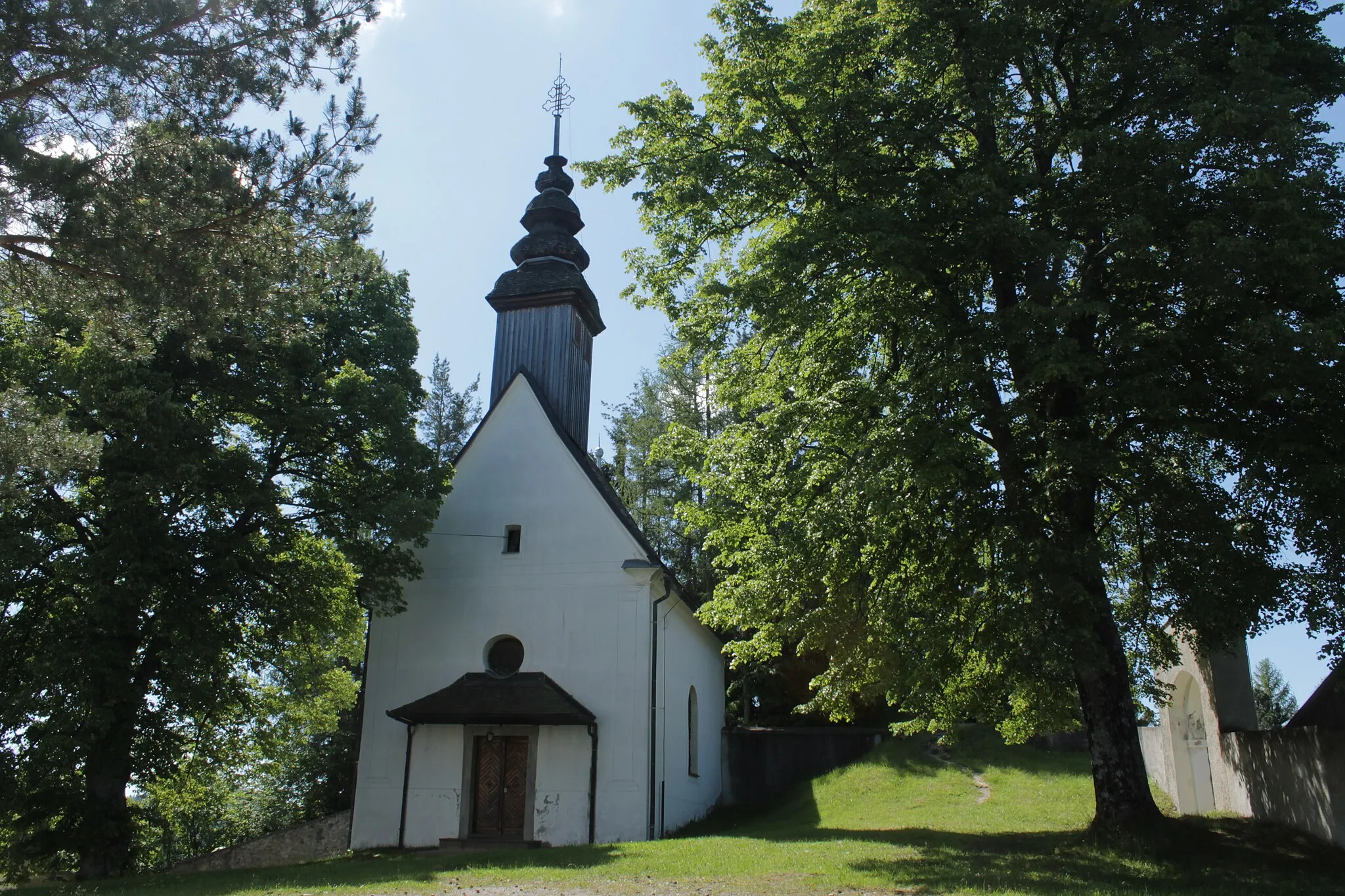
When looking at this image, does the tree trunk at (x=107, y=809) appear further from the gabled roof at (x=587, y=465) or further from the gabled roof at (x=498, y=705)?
the gabled roof at (x=587, y=465)

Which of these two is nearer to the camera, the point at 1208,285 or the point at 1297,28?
the point at 1208,285

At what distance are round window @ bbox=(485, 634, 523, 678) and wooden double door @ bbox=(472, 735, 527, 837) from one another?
1.43 metres

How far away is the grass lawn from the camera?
937cm

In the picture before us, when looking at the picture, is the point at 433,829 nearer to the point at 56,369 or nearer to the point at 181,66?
the point at 56,369

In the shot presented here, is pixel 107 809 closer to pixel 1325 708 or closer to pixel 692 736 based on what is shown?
pixel 692 736

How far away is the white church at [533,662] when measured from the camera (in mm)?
18562

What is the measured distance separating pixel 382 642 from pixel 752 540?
34.6 ft

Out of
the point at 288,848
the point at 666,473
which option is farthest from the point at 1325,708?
the point at 666,473

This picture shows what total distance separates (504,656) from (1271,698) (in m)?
37.4

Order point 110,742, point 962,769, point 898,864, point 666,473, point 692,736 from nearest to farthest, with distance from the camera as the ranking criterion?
1. point 898,864
2. point 110,742
3. point 962,769
4. point 692,736
5. point 666,473

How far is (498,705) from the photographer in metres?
18.5

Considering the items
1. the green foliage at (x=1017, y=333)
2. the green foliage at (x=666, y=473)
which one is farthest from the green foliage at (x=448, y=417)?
the green foliage at (x=1017, y=333)

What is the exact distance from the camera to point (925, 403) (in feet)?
39.2

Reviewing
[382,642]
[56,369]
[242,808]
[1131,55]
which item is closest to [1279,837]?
[1131,55]
